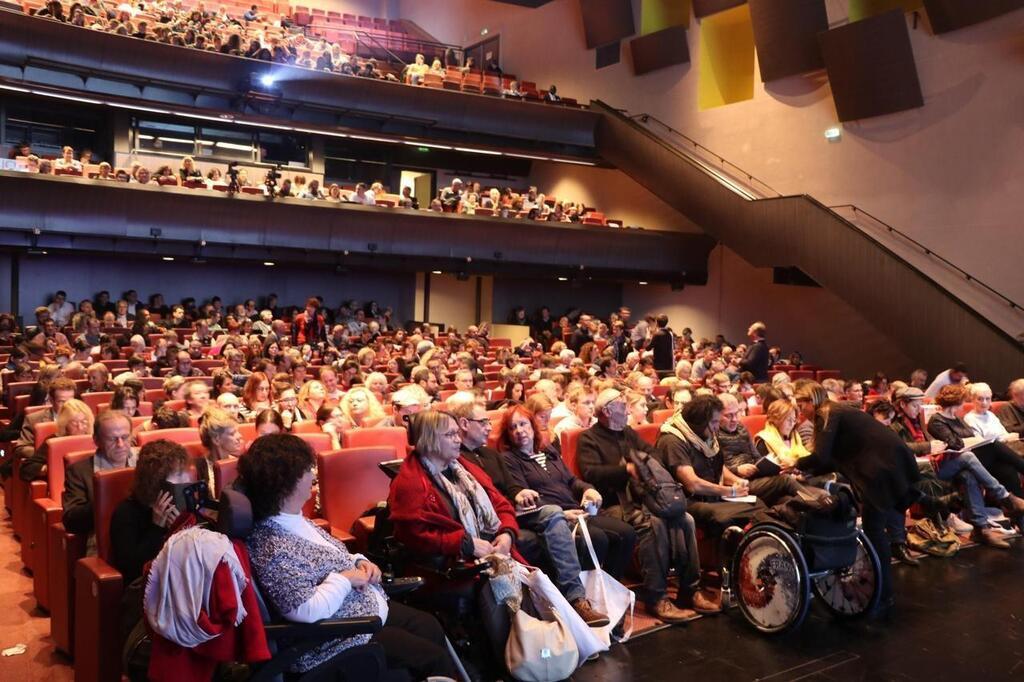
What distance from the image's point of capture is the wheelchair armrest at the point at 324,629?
7.79 ft

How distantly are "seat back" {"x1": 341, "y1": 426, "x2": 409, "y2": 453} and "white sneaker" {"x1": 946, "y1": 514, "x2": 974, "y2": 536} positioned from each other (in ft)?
12.5

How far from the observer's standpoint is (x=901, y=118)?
12227 mm

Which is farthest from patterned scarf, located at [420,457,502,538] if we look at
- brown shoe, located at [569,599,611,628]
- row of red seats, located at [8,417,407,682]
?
→ brown shoe, located at [569,599,611,628]

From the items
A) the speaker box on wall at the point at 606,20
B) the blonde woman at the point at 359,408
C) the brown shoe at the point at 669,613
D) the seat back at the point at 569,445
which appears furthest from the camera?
the speaker box on wall at the point at 606,20

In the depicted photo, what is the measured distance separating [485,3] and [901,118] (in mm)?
11659

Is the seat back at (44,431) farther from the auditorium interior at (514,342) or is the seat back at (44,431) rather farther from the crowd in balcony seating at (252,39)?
the crowd in balcony seating at (252,39)

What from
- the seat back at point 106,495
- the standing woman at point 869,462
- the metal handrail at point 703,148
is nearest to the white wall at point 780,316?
the metal handrail at point 703,148

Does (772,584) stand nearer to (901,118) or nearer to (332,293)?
(901,118)

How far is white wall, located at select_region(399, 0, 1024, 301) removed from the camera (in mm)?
10945

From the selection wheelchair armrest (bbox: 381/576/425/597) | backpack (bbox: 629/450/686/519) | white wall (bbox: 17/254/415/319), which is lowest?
wheelchair armrest (bbox: 381/576/425/597)

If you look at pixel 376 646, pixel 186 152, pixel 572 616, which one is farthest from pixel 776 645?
pixel 186 152

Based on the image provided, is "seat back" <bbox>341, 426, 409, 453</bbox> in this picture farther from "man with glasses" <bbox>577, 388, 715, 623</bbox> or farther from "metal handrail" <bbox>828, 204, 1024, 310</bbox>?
"metal handrail" <bbox>828, 204, 1024, 310</bbox>

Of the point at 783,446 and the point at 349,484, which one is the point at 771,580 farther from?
the point at 349,484

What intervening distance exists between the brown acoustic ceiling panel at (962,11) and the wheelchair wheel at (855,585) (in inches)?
367
